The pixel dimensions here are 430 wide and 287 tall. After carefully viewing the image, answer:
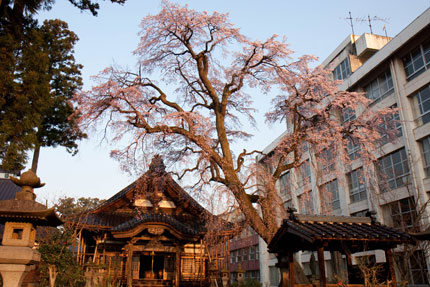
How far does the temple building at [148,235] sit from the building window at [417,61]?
47.3 ft

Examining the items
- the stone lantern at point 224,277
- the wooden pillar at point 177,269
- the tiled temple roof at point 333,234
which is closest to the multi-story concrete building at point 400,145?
the stone lantern at point 224,277

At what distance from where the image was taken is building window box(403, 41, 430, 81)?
18761mm

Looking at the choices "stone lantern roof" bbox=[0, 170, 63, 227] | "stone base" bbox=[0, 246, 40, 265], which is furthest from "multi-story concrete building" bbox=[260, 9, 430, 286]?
"stone base" bbox=[0, 246, 40, 265]

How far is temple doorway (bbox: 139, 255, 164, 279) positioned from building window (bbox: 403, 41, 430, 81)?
58.6 feet

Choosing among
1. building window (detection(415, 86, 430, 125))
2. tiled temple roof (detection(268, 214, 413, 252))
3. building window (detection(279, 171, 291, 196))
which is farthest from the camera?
building window (detection(415, 86, 430, 125))

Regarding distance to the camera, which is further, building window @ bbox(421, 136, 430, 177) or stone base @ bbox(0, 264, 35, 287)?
building window @ bbox(421, 136, 430, 177)

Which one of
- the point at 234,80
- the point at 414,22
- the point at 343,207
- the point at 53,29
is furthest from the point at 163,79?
the point at 343,207

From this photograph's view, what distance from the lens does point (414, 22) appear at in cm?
1878

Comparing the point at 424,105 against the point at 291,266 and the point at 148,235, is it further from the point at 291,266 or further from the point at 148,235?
the point at 148,235

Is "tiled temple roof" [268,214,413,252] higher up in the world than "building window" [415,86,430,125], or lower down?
lower down

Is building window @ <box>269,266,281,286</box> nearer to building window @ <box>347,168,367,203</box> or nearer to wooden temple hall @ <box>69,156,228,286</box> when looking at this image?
building window @ <box>347,168,367,203</box>

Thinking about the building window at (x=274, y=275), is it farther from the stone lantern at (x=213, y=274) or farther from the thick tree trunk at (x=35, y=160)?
the thick tree trunk at (x=35, y=160)

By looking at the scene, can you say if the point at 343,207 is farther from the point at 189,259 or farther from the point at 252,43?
the point at 252,43

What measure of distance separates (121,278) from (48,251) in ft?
16.0
